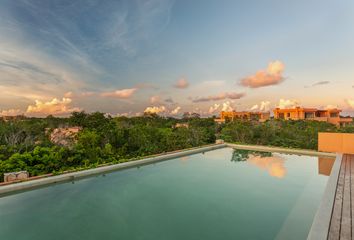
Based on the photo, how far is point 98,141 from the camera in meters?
8.77

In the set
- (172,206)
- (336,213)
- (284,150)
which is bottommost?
(284,150)

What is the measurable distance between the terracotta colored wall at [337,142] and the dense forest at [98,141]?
137 cm

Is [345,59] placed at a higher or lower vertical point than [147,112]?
higher

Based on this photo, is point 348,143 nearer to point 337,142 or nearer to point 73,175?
point 337,142

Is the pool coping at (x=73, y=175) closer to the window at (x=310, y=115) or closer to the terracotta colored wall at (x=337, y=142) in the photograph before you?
the terracotta colored wall at (x=337, y=142)

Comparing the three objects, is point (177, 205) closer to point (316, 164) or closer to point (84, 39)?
point (316, 164)

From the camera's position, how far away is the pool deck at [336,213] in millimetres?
2809

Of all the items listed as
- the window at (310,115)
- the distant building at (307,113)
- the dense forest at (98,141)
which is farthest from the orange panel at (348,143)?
the window at (310,115)

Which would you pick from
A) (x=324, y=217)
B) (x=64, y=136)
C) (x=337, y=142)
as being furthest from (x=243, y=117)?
(x=324, y=217)

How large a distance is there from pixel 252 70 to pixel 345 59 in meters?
4.46

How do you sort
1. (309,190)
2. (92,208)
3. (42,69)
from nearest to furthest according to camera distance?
(92,208) < (309,190) < (42,69)

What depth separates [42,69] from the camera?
932 centimetres

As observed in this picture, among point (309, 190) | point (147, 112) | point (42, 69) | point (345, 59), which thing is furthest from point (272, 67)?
point (147, 112)

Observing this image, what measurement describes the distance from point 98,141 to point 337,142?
33.5 feet
